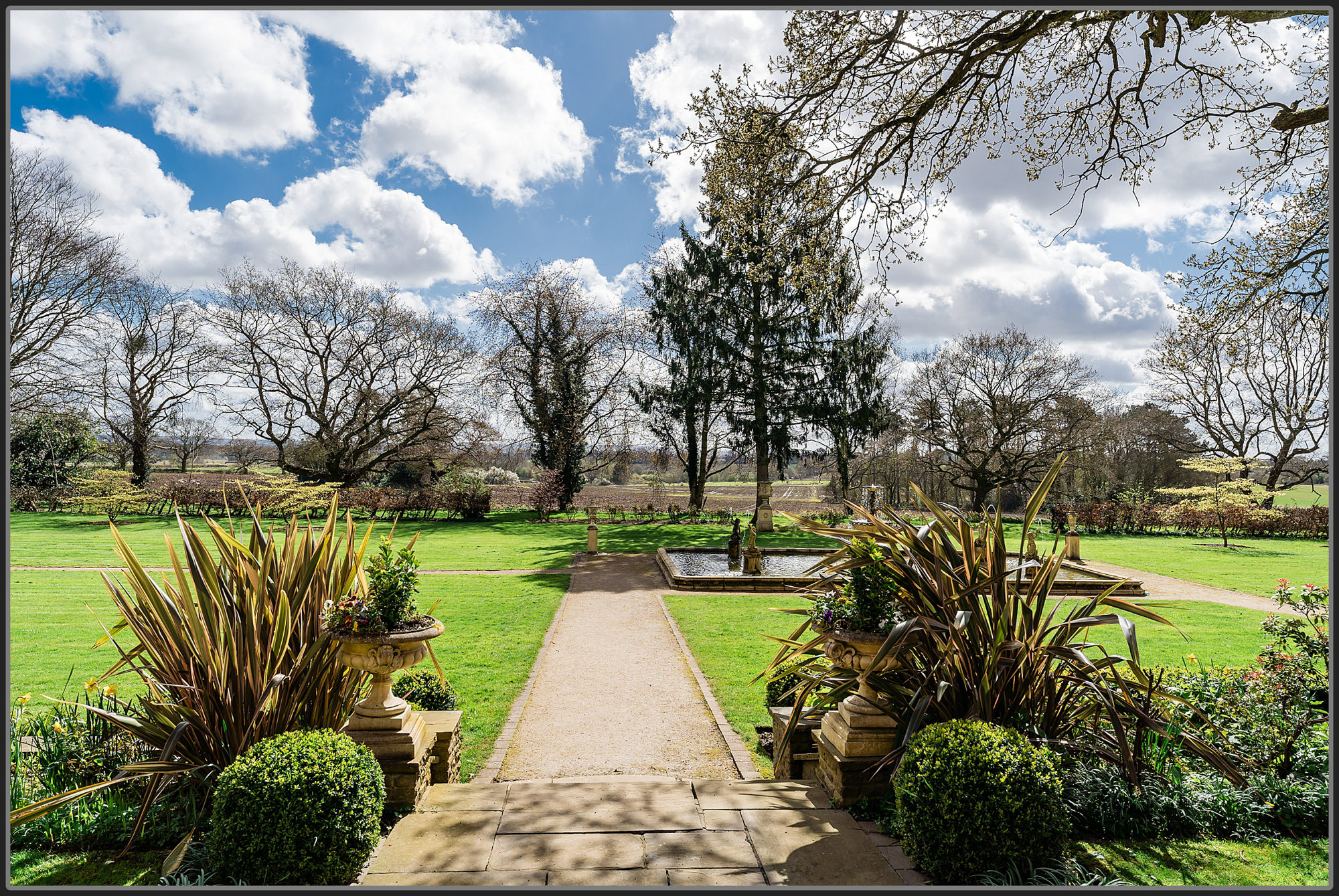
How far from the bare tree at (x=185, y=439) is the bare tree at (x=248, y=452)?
62cm

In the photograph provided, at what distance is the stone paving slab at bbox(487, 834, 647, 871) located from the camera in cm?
284

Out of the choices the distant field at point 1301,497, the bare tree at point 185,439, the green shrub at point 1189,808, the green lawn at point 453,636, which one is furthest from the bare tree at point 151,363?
the distant field at point 1301,497

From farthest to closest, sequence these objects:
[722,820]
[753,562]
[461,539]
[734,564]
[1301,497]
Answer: [1301,497], [461,539], [734,564], [753,562], [722,820]

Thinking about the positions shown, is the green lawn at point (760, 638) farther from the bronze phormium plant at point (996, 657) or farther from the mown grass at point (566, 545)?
the mown grass at point (566, 545)

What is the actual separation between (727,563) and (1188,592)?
8.93 meters

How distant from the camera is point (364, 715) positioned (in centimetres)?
358

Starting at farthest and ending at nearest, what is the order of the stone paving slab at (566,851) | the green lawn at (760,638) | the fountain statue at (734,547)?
the fountain statue at (734,547) < the green lawn at (760,638) < the stone paving slab at (566,851)

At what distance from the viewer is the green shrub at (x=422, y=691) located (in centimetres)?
473

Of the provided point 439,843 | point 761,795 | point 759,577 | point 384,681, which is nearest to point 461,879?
point 439,843

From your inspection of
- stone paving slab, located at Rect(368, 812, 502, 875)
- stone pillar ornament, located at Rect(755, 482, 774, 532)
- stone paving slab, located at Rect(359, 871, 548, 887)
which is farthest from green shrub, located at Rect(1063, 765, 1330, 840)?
stone pillar ornament, located at Rect(755, 482, 774, 532)

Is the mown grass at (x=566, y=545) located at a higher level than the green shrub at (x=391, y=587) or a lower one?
lower

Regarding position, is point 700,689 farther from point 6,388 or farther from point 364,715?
point 6,388

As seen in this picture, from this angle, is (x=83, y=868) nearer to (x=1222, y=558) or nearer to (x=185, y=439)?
(x=1222, y=558)

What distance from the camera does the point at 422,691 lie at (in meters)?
4.77
